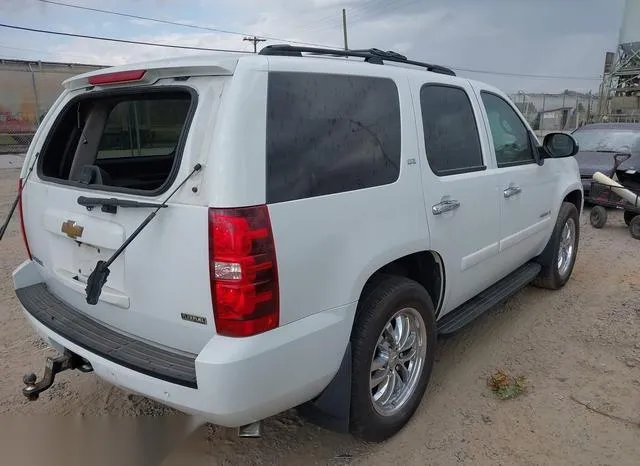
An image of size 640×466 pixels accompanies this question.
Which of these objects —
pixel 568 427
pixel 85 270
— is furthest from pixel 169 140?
pixel 568 427

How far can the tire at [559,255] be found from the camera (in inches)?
195

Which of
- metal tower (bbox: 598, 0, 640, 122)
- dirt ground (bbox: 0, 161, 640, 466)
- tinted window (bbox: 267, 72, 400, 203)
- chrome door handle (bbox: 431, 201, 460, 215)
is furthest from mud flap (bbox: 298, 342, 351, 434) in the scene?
metal tower (bbox: 598, 0, 640, 122)

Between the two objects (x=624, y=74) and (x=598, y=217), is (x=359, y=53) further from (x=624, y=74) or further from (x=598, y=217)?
(x=624, y=74)

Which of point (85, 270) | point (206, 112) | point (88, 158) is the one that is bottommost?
point (85, 270)

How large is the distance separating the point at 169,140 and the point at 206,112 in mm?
1362

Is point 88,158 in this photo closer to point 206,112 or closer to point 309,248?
point 206,112

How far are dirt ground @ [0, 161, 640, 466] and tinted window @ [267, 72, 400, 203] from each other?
150cm

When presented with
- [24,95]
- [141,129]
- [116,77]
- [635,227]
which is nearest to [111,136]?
[141,129]

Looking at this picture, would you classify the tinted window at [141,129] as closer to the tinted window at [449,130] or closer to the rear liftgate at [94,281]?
the rear liftgate at [94,281]

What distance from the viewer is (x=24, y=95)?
20000 millimetres

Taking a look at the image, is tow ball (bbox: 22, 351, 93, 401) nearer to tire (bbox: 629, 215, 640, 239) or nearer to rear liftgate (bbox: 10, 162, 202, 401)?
rear liftgate (bbox: 10, 162, 202, 401)

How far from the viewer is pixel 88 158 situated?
10.5 feet

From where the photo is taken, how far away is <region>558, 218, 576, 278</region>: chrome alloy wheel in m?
5.21

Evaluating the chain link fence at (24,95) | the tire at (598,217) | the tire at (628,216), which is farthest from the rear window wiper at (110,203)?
→ the chain link fence at (24,95)
